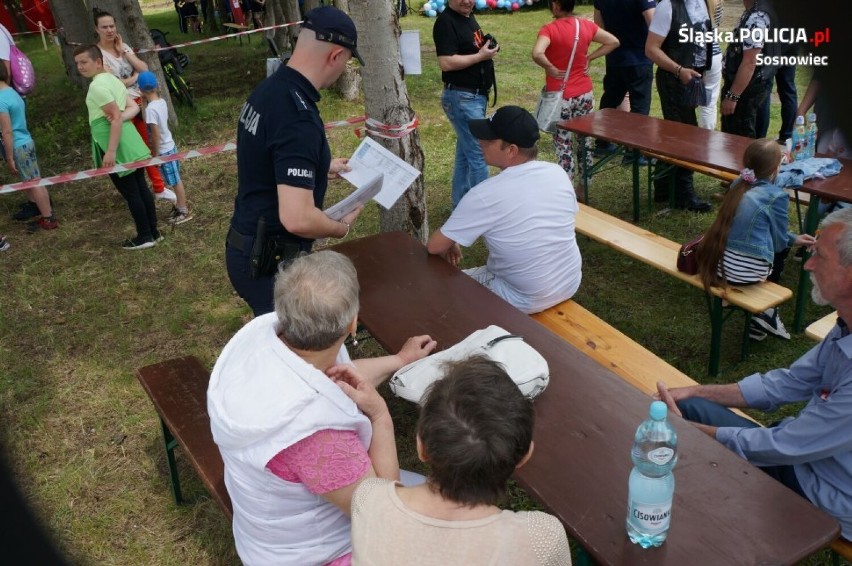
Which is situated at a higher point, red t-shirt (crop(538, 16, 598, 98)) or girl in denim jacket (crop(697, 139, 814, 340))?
red t-shirt (crop(538, 16, 598, 98))

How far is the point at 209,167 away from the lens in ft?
24.6

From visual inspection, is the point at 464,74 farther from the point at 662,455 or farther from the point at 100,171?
the point at 662,455

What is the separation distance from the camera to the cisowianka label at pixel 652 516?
171 cm

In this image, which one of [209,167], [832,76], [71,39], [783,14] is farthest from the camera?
[71,39]

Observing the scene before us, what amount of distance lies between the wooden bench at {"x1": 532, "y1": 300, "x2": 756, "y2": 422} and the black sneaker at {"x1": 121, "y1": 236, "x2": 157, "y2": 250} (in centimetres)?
372

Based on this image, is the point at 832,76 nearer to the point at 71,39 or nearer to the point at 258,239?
the point at 258,239

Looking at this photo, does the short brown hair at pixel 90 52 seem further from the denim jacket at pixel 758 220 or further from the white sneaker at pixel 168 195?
the denim jacket at pixel 758 220

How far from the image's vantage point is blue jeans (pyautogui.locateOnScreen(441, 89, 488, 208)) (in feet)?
17.8

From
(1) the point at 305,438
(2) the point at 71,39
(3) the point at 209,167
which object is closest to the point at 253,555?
(1) the point at 305,438

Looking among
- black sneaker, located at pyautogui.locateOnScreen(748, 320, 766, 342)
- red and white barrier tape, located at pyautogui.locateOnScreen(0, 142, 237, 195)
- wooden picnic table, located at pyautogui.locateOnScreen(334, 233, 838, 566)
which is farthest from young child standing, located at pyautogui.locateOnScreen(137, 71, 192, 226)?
black sneaker, located at pyautogui.locateOnScreen(748, 320, 766, 342)

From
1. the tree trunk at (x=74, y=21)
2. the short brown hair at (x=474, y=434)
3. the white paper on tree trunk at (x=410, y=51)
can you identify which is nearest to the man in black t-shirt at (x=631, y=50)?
the white paper on tree trunk at (x=410, y=51)

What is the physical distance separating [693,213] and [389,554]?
4.98 metres

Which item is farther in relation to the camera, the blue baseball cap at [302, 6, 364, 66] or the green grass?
the green grass

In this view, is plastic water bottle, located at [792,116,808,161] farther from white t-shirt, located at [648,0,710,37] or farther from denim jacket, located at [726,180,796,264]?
white t-shirt, located at [648,0,710,37]
